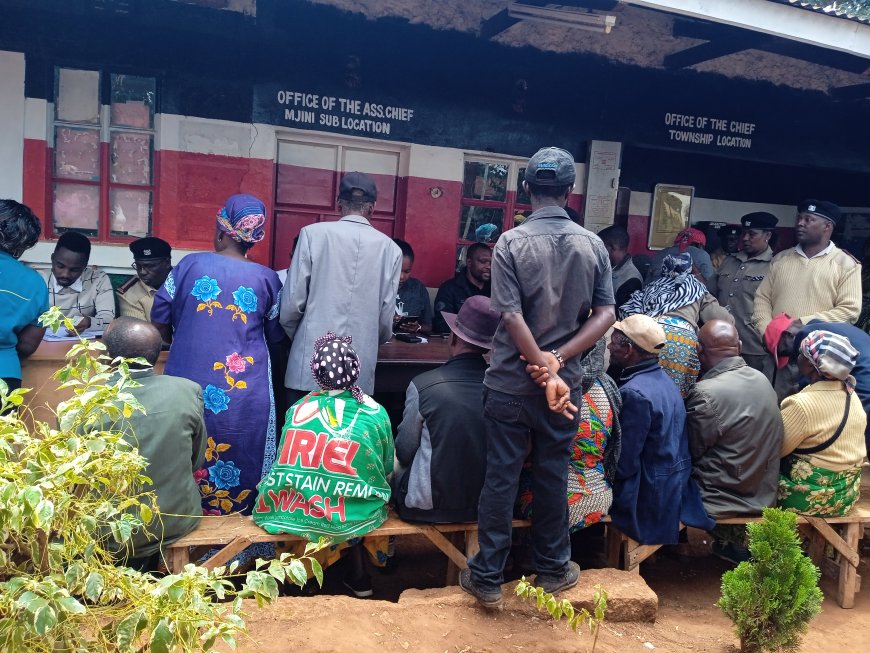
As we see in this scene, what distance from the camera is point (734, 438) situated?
378 centimetres

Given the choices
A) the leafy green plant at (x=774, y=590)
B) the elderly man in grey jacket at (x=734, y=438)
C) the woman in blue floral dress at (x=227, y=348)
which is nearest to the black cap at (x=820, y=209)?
the elderly man in grey jacket at (x=734, y=438)

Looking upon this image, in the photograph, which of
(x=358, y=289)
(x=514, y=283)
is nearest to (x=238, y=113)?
(x=358, y=289)

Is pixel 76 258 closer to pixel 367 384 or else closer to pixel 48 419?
pixel 48 419

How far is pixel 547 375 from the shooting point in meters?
2.86

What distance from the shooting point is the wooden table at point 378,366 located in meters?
3.80

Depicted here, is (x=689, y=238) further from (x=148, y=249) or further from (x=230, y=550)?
(x=230, y=550)

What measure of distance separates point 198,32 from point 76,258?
6.58 feet

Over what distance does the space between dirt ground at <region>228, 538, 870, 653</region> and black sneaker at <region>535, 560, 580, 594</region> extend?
4.5 inches

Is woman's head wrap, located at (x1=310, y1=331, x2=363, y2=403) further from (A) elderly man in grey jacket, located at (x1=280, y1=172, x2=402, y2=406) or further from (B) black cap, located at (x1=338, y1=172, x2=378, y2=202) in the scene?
(B) black cap, located at (x1=338, y1=172, x2=378, y2=202)

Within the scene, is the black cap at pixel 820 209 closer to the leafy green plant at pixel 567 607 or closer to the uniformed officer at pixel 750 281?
the uniformed officer at pixel 750 281

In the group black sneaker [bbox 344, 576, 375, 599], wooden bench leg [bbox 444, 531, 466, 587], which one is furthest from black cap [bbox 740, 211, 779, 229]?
black sneaker [bbox 344, 576, 375, 599]

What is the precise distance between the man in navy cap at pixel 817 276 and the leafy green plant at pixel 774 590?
2.44 m

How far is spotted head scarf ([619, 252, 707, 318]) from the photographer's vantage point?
455cm

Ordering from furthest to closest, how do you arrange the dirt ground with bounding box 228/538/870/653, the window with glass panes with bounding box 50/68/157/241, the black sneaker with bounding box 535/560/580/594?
the window with glass panes with bounding box 50/68/157/241, the black sneaker with bounding box 535/560/580/594, the dirt ground with bounding box 228/538/870/653
